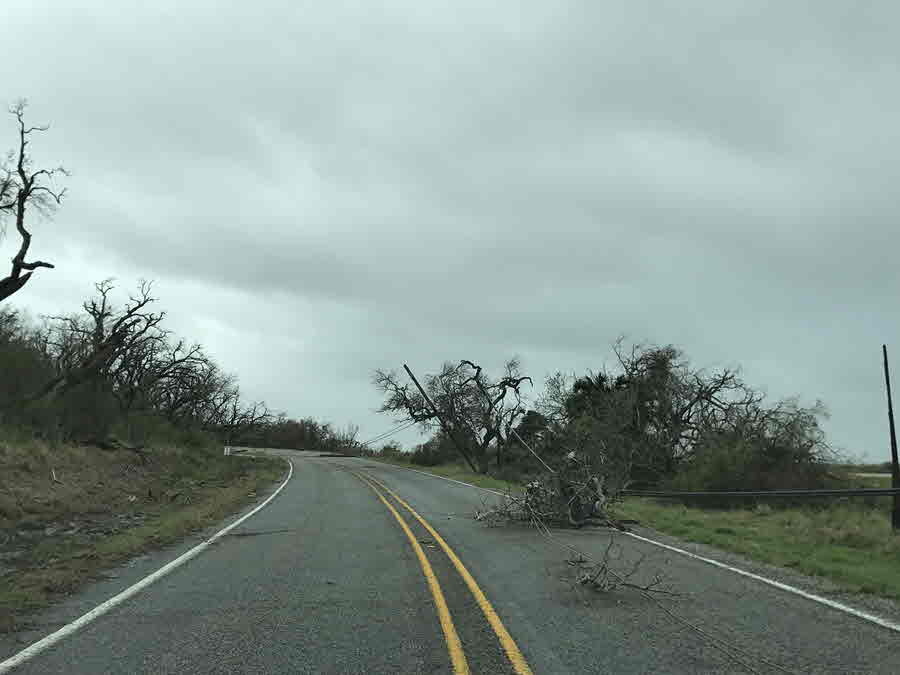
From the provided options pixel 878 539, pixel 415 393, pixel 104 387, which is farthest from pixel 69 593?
pixel 415 393

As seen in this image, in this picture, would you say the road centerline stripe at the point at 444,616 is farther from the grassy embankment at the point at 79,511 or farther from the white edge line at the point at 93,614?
the grassy embankment at the point at 79,511

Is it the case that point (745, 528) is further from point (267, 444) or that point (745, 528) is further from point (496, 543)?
point (267, 444)

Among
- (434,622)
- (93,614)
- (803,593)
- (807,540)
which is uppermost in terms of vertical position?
(807,540)

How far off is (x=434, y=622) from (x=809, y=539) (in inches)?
419

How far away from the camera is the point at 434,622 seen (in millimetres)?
6953

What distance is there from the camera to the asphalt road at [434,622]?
18.6 feet

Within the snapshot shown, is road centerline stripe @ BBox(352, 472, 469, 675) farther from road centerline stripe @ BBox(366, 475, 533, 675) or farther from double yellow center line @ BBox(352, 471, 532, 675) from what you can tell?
road centerline stripe @ BBox(366, 475, 533, 675)

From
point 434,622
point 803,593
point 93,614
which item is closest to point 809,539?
point 803,593

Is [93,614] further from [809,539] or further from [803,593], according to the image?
[809,539]

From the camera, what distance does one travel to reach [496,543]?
12898mm

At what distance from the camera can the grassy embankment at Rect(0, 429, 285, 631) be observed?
944 centimetres

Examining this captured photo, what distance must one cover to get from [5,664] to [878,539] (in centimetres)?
1507

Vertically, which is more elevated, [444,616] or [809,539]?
[809,539]

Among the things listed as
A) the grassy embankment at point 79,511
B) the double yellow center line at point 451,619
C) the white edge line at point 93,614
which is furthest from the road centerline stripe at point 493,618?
the grassy embankment at point 79,511
